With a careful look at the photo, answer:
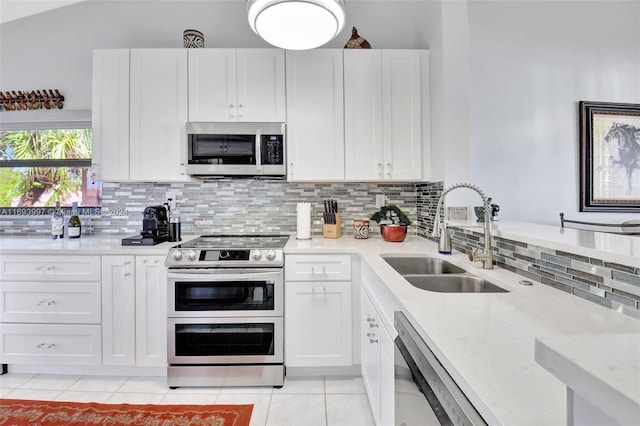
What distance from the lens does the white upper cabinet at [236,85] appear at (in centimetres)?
247

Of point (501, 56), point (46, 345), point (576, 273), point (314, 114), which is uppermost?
point (501, 56)

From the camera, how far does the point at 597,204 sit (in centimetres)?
285

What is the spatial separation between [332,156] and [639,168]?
2.81 m

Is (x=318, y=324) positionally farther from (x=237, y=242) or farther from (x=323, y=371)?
(x=237, y=242)

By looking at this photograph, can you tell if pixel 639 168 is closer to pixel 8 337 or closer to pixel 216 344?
pixel 216 344

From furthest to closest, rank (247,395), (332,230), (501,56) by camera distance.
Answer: (501,56), (332,230), (247,395)

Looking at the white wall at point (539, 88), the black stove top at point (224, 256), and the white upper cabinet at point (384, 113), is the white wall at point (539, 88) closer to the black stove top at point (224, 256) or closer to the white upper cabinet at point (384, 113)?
the white upper cabinet at point (384, 113)

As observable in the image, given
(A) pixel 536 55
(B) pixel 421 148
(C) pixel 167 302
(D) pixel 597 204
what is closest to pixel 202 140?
(C) pixel 167 302

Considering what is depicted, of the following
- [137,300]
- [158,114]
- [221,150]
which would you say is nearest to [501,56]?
[221,150]

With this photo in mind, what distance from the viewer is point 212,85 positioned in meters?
2.47

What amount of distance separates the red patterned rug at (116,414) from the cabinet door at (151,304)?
0.35 metres

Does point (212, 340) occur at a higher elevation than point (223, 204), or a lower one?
lower

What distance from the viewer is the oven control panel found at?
2.12 meters

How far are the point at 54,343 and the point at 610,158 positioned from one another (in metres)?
4.76
